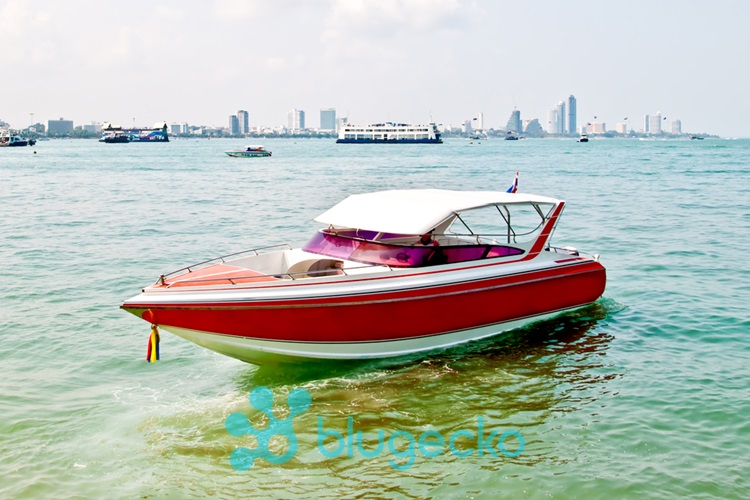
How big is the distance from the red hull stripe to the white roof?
1.13 m

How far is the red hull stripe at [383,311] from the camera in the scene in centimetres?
1027

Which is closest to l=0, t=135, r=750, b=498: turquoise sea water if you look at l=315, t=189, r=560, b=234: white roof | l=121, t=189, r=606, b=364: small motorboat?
l=121, t=189, r=606, b=364: small motorboat

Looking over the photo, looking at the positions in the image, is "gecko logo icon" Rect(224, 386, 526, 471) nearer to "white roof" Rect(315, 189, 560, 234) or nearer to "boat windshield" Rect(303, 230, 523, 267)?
"boat windshield" Rect(303, 230, 523, 267)

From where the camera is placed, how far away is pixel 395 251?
39.0 feet

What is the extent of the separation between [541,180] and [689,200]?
18.3 m

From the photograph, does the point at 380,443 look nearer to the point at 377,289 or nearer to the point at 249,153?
the point at 377,289

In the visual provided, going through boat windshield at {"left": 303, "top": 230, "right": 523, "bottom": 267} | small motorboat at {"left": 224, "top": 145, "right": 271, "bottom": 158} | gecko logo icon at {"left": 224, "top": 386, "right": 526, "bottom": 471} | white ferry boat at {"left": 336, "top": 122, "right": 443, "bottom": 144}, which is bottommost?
gecko logo icon at {"left": 224, "top": 386, "right": 526, "bottom": 471}

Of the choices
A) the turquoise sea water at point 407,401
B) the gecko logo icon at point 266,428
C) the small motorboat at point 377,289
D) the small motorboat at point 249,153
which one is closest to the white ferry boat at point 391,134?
the small motorboat at point 249,153

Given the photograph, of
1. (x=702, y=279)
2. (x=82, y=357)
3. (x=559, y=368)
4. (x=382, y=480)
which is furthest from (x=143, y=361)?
(x=702, y=279)

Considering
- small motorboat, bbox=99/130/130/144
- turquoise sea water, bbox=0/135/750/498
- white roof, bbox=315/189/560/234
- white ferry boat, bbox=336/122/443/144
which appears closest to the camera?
turquoise sea water, bbox=0/135/750/498

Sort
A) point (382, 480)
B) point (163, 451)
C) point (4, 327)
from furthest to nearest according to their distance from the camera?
1. point (4, 327)
2. point (163, 451)
3. point (382, 480)

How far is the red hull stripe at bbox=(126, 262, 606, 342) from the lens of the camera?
1027cm

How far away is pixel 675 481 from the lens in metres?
8.04

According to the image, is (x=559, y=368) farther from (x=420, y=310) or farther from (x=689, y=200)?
(x=689, y=200)
